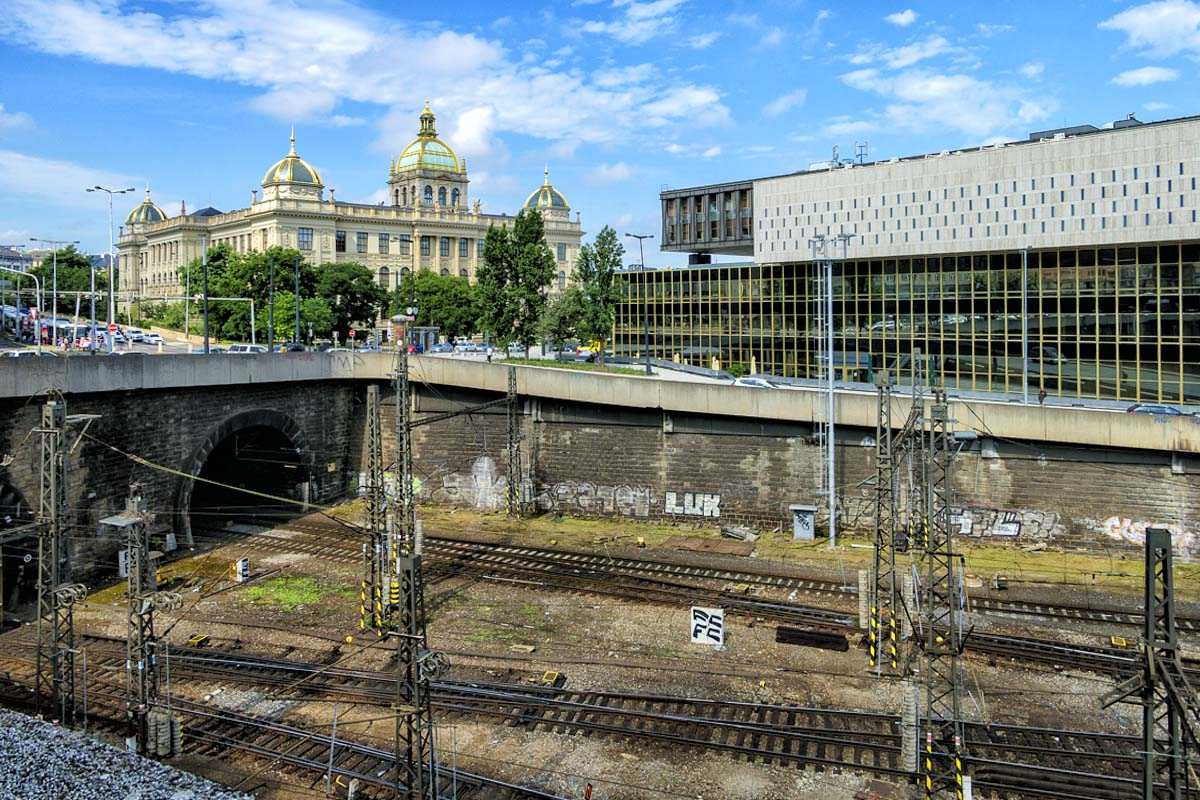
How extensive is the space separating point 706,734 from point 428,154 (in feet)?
422

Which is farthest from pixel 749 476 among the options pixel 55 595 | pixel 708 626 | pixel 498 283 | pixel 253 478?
pixel 55 595

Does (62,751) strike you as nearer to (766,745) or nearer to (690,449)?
(766,745)

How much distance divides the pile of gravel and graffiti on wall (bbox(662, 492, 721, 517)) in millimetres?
25478

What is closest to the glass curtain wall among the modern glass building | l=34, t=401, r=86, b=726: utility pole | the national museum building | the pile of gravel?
the modern glass building

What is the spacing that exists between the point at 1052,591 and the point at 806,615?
8442 millimetres

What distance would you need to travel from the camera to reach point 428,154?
456 feet

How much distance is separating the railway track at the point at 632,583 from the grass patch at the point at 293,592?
9.74ft

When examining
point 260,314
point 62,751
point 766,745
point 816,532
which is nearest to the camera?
point 62,751

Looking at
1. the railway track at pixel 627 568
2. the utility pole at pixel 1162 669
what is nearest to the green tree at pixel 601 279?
the railway track at pixel 627 568

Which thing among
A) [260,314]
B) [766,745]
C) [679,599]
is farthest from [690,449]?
[260,314]

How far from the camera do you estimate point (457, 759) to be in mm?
19984

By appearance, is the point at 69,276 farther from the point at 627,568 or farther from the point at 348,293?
the point at 627,568

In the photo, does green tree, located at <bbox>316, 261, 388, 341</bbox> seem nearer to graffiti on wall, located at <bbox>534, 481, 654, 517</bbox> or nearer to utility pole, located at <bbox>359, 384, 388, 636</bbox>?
graffiti on wall, located at <bbox>534, 481, 654, 517</bbox>

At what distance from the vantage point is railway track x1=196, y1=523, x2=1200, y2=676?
25.1 meters
